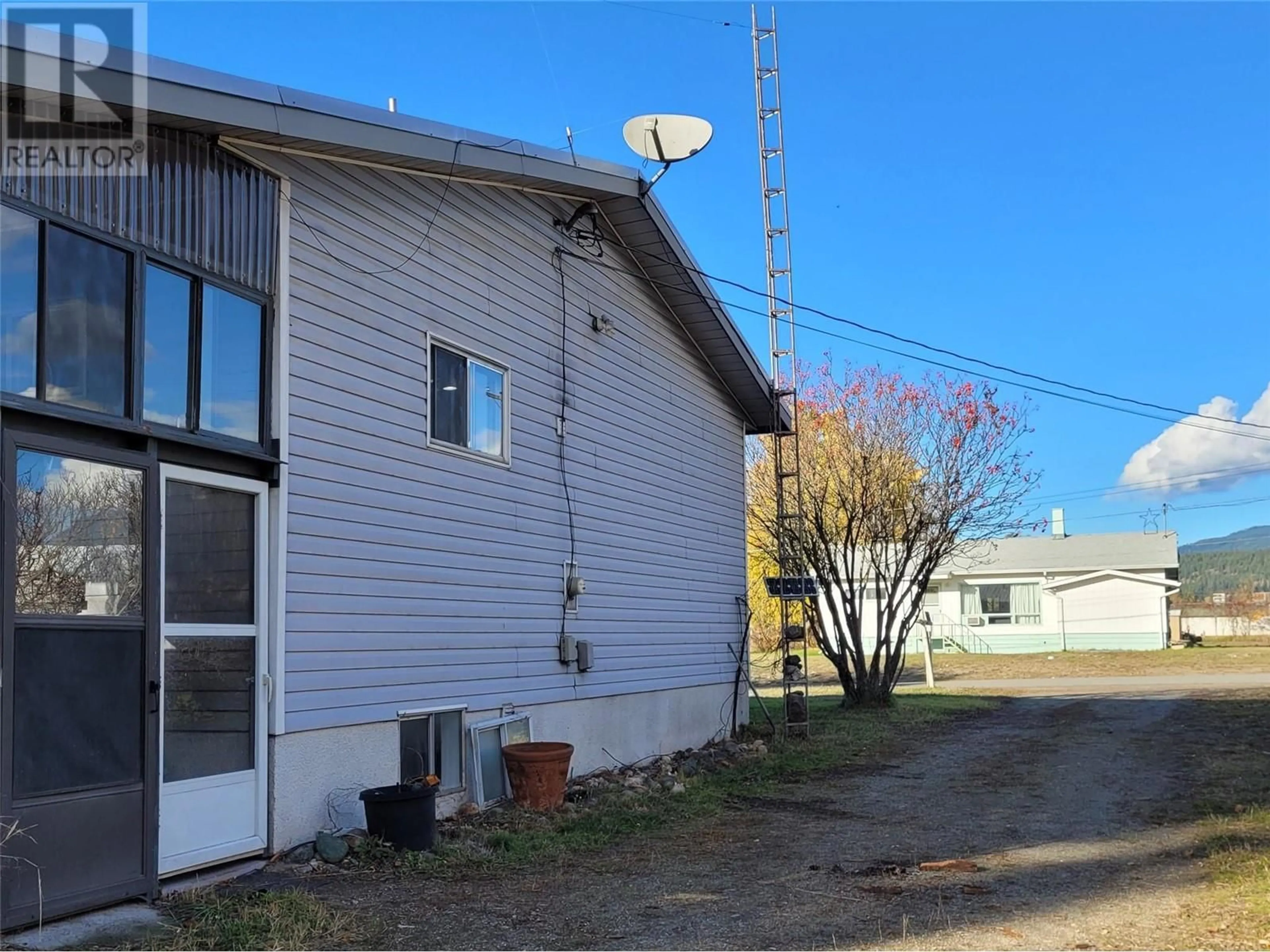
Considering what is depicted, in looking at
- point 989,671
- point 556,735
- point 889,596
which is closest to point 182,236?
point 556,735

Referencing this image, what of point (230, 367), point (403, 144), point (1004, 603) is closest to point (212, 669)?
point (230, 367)

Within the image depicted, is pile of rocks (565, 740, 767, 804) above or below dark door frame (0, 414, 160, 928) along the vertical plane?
below

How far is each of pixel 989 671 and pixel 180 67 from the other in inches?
1154

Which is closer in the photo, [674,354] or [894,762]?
[894,762]

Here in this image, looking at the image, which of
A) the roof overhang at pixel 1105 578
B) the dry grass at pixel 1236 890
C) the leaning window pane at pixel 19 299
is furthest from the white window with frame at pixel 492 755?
the roof overhang at pixel 1105 578

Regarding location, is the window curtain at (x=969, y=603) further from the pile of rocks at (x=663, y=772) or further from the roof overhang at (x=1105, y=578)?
the pile of rocks at (x=663, y=772)

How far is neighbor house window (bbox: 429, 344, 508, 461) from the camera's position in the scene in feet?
31.7

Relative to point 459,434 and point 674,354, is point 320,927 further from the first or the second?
point 674,354

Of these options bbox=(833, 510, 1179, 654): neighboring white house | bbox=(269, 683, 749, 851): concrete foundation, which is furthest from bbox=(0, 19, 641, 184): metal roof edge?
bbox=(833, 510, 1179, 654): neighboring white house

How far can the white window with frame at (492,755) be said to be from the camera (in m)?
9.59

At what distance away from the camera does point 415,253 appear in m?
9.46

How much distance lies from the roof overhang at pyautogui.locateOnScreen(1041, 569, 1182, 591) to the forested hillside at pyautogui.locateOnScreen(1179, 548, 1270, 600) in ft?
259

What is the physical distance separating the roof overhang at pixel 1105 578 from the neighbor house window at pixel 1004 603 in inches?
26.3

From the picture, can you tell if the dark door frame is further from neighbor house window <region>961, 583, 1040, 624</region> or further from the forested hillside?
the forested hillside
